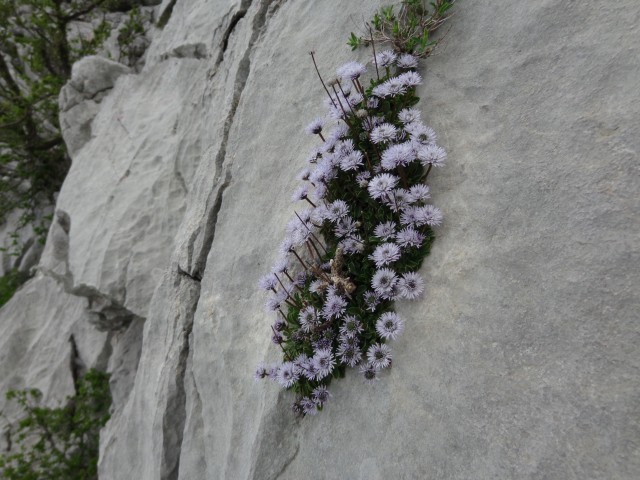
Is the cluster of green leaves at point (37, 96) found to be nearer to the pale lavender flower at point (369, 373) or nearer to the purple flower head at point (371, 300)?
the purple flower head at point (371, 300)

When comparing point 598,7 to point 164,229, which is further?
point 164,229

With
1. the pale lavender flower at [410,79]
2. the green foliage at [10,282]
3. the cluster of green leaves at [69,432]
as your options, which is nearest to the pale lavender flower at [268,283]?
the pale lavender flower at [410,79]

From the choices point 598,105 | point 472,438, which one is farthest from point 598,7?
point 472,438

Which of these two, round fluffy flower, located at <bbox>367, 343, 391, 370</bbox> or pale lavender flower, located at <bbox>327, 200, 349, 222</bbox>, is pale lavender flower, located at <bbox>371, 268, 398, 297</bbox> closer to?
round fluffy flower, located at <bbox>367, 343, 391, 370</bbox>

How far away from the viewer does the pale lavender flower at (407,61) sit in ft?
11.9

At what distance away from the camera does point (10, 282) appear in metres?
14.5

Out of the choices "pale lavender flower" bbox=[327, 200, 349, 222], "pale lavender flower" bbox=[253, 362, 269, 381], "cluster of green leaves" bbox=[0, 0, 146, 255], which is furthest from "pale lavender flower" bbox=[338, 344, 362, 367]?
"cluster of green leaves" bbox=[0, 0, 146, 255]

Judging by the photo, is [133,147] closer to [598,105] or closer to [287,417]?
[287,417]

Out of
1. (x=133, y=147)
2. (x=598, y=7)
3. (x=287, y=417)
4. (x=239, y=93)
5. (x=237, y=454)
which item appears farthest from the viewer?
(x=133, y=147)

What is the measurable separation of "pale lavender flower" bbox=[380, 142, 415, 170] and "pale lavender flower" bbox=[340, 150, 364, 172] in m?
0.28

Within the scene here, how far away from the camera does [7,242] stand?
1565 cm

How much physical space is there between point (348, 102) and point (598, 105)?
5.98 feet

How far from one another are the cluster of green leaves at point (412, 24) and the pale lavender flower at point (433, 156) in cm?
107

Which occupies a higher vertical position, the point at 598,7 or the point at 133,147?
the point at 598,7
